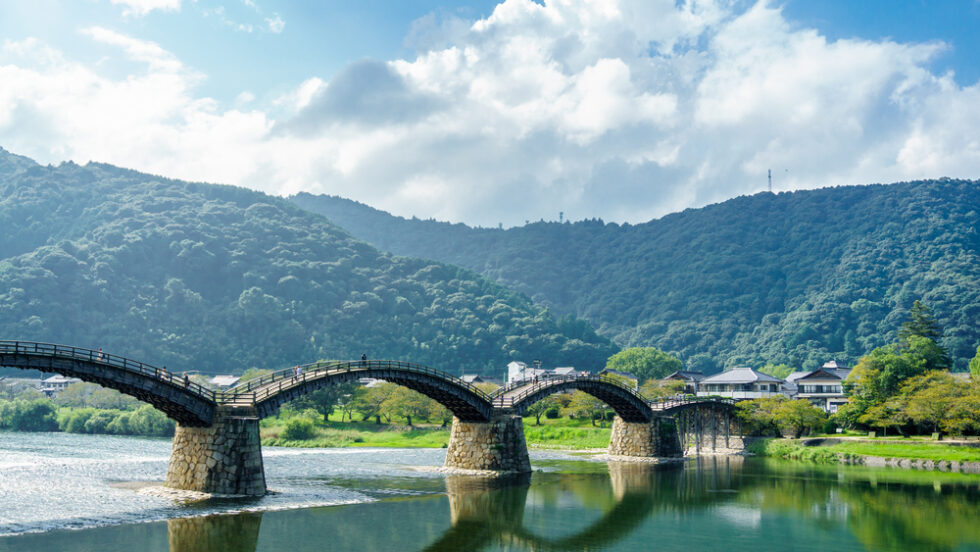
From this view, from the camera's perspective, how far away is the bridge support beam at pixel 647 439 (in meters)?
71.4

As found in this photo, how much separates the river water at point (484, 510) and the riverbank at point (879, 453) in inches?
190

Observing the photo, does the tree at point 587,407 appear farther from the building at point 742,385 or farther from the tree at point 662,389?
the building at point 742,385

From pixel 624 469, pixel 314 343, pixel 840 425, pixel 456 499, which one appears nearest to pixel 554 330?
pixel 314 343

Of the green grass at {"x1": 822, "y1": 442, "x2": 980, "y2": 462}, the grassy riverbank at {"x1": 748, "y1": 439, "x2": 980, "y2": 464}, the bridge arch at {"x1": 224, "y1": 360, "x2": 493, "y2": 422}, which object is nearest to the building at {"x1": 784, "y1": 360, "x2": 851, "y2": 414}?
the grassy riverbank at {"x1": 748, "y1": 439, "x2": 980, "y2": 464}

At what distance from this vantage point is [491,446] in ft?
181

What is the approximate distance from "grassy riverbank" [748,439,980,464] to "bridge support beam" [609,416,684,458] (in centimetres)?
1145

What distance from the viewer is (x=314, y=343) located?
172375 mm

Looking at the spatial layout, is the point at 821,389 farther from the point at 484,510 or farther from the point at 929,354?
the point at 484,510

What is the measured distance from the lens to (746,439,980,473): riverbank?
2459 inches

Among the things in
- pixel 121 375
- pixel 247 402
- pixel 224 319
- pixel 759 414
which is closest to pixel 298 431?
pixel 247 402

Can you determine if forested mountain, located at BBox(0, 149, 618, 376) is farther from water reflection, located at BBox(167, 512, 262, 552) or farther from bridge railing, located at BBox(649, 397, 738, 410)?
water reflection, located at BBox(167, 512, 262, 552)

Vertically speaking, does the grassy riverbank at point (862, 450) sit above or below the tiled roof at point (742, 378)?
below

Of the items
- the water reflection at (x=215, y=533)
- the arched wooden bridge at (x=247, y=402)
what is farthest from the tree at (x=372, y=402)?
the water reflection at (x=215, y=533)

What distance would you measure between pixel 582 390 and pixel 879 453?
26852 millimetres
